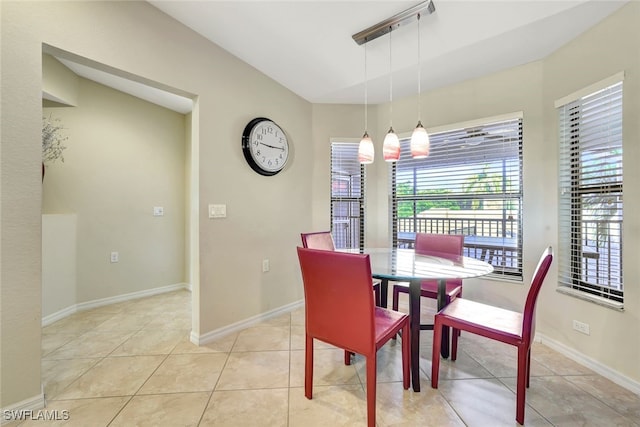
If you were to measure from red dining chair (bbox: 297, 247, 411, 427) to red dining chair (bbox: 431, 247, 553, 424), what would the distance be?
275 millimetres

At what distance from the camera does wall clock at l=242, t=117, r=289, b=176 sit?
8.33 feet

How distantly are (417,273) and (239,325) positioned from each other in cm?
177

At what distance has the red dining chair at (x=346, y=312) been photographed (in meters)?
1.30

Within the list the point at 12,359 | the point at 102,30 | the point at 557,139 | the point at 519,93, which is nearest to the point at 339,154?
the point at 519,93

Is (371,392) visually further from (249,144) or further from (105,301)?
(105,301)

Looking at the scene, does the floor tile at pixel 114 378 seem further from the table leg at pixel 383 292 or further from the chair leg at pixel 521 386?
the chair leg at pixel 521 386

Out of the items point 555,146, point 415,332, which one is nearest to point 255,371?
point 415,332

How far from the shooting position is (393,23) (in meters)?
1.92

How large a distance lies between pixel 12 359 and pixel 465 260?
291 cm

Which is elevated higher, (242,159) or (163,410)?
(242,159)

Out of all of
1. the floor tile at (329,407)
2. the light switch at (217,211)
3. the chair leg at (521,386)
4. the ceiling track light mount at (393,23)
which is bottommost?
the floor tile at (329,407)

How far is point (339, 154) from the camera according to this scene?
11.1 ft

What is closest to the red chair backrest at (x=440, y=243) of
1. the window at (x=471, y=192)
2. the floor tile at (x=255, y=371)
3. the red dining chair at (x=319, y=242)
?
the window at (x=471, y=192)

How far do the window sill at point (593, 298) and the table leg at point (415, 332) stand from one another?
1346 millimetres
